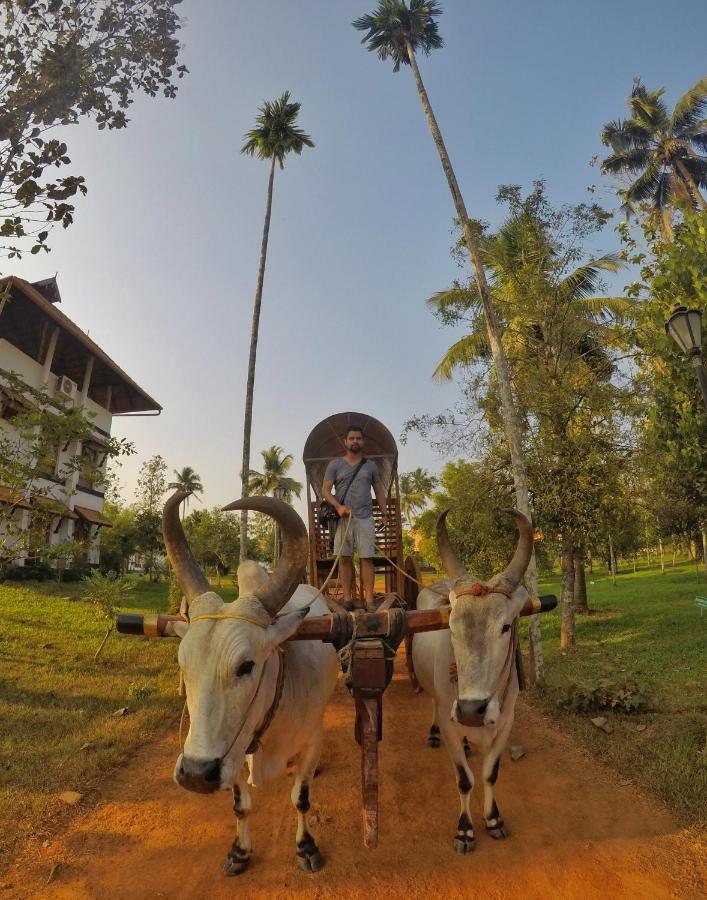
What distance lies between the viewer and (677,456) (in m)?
7.16

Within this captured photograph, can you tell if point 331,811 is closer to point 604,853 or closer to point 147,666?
point 604,853

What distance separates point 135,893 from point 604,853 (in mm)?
3362

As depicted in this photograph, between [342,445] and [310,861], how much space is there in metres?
5.99

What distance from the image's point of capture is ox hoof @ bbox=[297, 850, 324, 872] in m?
3.68

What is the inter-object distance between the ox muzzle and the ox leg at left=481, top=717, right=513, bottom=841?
263 cm

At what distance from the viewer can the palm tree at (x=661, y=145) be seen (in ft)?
75.5

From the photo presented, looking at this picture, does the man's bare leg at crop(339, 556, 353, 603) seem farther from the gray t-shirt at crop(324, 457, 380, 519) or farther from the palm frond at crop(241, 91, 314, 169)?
the palm frond at crop(241, 91, 314, 169)

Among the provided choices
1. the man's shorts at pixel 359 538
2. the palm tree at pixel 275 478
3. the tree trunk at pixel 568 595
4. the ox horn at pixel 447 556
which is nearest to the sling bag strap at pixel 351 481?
the man's shorts at pixel 359 538

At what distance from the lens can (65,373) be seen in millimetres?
26141

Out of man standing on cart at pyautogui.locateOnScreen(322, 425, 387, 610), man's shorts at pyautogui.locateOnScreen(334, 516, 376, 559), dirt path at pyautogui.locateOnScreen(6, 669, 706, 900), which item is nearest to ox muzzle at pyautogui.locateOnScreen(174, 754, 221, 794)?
dirt path at pyautogui.locateOnScreen(6, 669, 706, 900)

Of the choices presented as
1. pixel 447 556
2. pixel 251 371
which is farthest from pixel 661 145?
pixel 447 556

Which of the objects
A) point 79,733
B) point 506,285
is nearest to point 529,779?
point 79,733

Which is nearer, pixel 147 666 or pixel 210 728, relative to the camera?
pixel 210 728

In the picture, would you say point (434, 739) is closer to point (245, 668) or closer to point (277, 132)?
point (245, 668)
